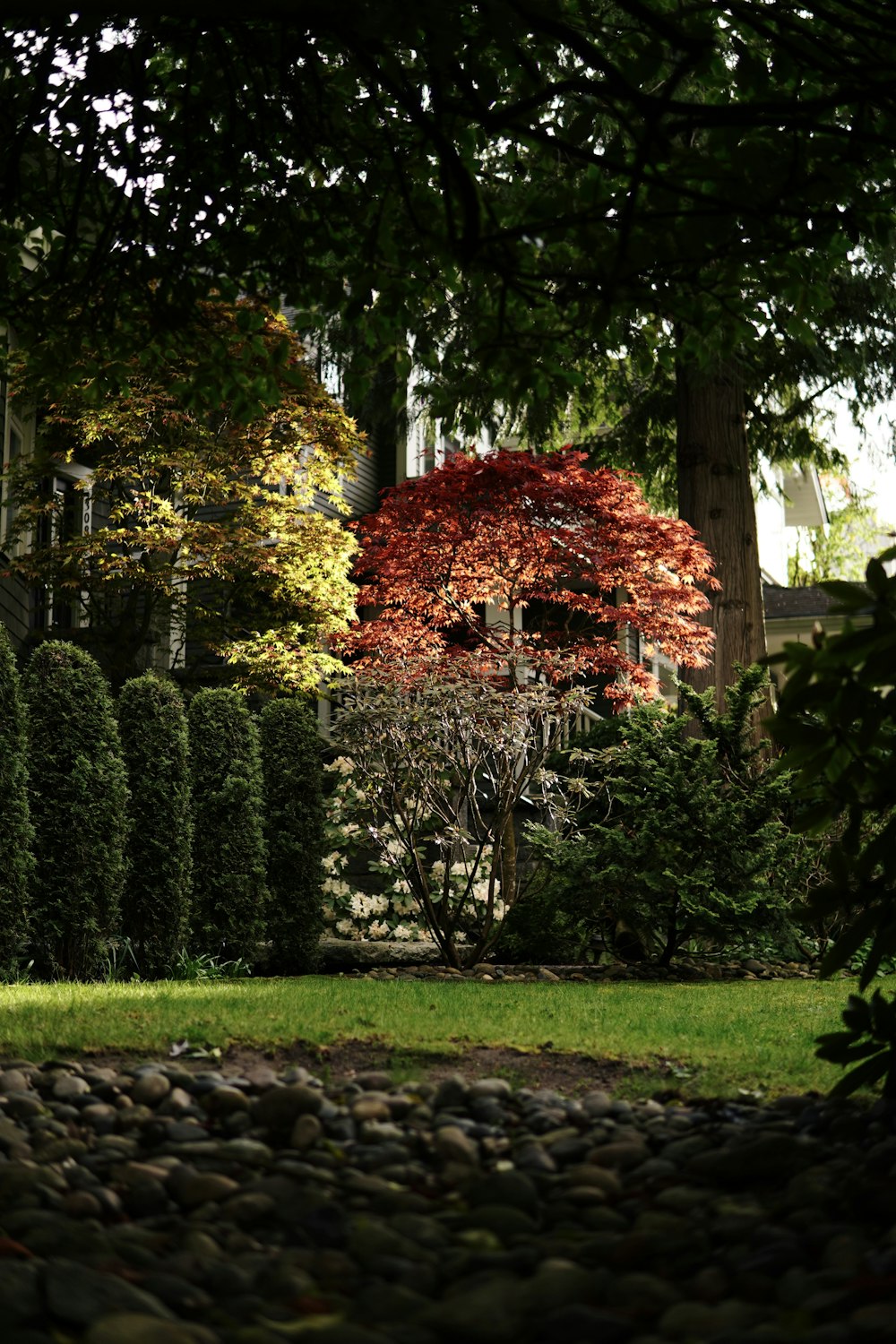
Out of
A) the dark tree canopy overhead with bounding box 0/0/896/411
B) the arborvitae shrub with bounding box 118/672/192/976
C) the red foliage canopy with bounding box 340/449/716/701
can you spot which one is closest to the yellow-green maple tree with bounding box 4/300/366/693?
the red foliage canopy with bounding box 340/449/716/701

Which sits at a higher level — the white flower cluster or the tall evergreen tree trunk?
the tall evergreen tree trunk

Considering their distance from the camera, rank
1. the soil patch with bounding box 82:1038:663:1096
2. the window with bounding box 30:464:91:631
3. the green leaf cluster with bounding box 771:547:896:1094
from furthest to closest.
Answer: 1. the window with bounding box 30:464:91:631
2. the soil patch with bounding box 82:1038:663:1096
3. the green leaf cluster with bounding box 771:547:896:1094

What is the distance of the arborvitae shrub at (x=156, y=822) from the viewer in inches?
335

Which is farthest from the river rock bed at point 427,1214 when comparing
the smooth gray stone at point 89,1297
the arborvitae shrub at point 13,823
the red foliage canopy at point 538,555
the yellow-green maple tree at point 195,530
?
the yellow-green maple tree at point 195,530

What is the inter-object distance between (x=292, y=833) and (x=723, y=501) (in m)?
5.41

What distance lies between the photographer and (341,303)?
477 centimetres

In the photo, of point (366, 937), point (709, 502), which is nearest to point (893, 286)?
point (709, 502)

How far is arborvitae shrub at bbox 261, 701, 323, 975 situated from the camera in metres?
9.39

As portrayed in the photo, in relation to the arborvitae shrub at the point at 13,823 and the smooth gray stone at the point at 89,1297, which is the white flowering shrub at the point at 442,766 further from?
the smooth gray stone at the point at 89,1297

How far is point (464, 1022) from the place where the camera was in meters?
5.27

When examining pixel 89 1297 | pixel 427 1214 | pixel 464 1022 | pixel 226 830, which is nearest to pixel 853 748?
pixel 427 1214

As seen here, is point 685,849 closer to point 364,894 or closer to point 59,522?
point 364,894

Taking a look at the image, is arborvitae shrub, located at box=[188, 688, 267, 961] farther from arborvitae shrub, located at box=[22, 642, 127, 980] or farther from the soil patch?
the soil patch

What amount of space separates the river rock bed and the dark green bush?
536cm
